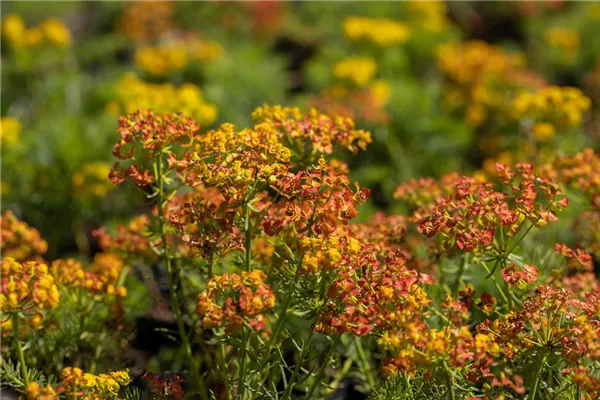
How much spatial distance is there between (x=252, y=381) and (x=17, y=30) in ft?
13.8

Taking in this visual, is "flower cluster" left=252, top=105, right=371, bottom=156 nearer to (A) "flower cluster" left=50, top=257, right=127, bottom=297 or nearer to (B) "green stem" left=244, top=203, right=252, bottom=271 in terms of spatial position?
(B) "green stem" left=244, top=203, right=252, bottom=271

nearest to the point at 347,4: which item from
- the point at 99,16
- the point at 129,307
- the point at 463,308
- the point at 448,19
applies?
the point at 448,19

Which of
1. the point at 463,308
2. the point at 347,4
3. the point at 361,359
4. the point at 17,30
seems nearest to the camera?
the point at 463,308

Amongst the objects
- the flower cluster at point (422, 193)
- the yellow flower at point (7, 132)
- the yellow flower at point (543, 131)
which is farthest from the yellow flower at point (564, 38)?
the yellow flower at point (7, 132)

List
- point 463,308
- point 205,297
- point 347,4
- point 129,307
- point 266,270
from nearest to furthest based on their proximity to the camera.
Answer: point 205,297
point 463,308
point 266,270
point 129,307
point 347,4

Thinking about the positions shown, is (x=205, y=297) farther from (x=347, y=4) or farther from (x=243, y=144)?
(x=347, y=4)

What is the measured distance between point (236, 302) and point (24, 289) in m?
0.59

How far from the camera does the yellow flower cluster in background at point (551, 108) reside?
384 cm

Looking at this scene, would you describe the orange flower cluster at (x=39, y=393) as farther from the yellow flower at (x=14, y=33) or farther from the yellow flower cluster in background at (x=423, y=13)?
the yellow flower cluster in background at (x=423, y=13)

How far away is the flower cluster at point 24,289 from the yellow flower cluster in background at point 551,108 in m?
2.67

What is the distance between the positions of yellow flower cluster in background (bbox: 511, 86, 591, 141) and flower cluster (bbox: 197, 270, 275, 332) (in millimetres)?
2256

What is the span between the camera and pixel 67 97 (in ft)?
20.1

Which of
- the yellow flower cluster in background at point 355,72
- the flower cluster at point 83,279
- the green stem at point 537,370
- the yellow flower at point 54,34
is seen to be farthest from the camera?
the yellow flower at point 54,34

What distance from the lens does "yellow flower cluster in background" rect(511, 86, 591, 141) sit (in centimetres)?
384
